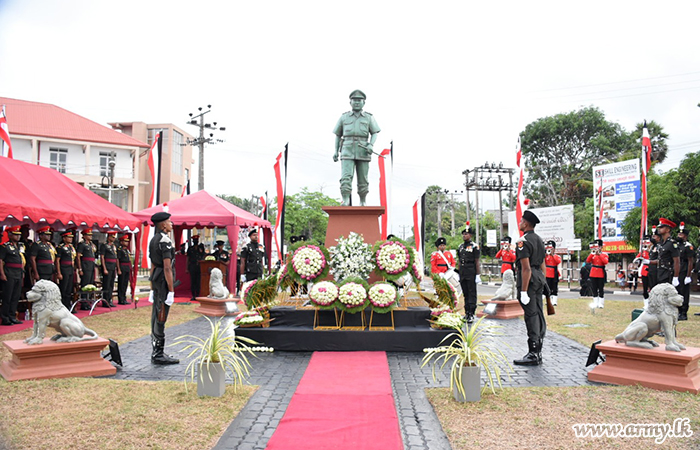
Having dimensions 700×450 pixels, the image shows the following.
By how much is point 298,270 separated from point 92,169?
3296cm

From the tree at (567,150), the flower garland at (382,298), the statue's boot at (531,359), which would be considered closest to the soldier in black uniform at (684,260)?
the statue's boot at (531,359)

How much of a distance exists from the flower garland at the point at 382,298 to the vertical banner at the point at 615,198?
1736 centimetres

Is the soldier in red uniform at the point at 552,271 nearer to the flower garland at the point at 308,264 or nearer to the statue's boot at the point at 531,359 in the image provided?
the statue's boot at the point at 531,359

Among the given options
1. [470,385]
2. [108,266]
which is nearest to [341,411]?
[470,385]

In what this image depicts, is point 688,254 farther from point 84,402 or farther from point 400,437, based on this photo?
point 84,402

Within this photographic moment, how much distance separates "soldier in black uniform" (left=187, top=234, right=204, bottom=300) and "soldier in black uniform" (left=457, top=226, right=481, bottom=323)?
333 inches

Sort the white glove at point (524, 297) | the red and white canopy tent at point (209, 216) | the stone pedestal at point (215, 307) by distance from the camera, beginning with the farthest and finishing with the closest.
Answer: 1. the red and white canopy tent at point (209, 216)
2. the stone pedestal at point (215, 307)
3. the white glove at point (524, 297)

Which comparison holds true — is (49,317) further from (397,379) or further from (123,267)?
(123,267)

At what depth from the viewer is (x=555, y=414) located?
4.15 metres

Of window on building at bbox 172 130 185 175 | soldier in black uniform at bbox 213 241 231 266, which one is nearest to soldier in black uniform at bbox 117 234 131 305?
soldier in black uniform at bbox 213 241 231 266

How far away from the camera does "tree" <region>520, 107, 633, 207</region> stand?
37531mm

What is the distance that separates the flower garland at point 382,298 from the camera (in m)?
6.95

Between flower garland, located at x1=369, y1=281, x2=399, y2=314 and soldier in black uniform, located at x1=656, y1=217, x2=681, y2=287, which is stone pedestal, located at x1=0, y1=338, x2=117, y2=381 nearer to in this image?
flower garland, located at x1=369, y1=281, x2=399, y2=314

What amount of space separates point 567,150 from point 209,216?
1363 inches
